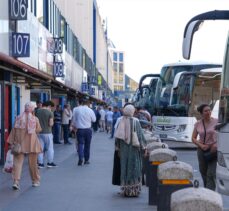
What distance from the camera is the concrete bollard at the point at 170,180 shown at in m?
7.26

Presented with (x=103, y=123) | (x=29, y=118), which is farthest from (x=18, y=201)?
(x=103, y=123)

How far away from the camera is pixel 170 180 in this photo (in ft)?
24.6

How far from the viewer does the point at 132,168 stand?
1084cm

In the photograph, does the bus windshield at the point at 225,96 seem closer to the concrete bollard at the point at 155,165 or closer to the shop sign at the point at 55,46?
the concrete bollard at the point at 155,165

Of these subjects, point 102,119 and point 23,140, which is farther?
point 102,119

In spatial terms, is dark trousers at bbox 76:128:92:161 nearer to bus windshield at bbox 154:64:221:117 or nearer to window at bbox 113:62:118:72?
bus windshield at bbox 154:64:221:117

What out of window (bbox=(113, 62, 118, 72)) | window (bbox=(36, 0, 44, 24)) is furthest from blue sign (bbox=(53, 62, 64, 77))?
window (bbox=(113, 62, 118, 72))

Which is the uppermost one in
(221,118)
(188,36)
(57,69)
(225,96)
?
(57,69)

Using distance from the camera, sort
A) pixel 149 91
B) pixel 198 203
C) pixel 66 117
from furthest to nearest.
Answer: pixel 149 91 < pixel 66 117 < pixel 198 203

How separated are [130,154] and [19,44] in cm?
649

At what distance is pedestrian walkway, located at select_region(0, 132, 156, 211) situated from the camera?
10.0 metres

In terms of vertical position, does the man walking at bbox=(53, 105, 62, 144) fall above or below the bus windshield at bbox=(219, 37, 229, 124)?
below

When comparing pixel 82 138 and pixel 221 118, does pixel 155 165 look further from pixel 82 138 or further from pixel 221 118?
pixel 82 138

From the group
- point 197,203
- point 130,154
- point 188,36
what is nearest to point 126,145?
point 130,154
